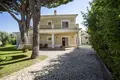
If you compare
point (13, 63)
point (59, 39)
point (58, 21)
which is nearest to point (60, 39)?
point (59, 39)

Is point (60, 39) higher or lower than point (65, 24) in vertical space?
lower

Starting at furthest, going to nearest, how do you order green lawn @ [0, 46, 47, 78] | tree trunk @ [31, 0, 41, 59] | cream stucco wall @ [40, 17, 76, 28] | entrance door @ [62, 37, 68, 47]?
cream stucco wall @ [40, 17, 76, 28] → entrance door @ [62, 37, 68, 47] → tree trunk @ [31, 0, 41, 59] → green lawn @ [0, 46, 47, 78]

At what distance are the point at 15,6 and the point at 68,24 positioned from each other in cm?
1265

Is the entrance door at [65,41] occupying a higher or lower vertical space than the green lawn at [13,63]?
higher

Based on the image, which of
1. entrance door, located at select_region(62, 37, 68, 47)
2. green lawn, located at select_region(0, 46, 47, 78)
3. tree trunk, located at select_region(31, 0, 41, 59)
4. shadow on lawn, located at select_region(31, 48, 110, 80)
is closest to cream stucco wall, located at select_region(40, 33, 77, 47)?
entrance door, located at select_region(62, 37, 68, 47)

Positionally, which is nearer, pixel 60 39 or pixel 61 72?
pixel 61 72

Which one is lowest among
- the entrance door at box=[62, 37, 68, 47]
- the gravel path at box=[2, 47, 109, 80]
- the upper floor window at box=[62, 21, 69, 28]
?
the gravel path at box=[2, 47, 109, 80]

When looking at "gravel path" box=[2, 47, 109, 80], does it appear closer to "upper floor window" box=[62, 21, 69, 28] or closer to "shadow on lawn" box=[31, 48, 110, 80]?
"shadow on lawn" box=[31, 48, 110, 80]

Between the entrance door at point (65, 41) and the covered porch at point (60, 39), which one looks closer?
the covered porch at point (60, 39)

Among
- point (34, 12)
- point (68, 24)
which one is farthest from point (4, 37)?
point (34, 12)

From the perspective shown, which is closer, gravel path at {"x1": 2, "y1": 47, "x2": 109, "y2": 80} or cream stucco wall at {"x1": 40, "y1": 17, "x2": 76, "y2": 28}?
gravel path at {"x1": 2, "y1": 47, "x2": 109, "y2": 80}

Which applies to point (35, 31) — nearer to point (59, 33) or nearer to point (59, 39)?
point (59, 33)

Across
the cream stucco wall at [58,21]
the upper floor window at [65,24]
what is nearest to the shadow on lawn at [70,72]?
the cream stucco wall at [58,21]

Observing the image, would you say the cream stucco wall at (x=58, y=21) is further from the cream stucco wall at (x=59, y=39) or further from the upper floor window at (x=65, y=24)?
the cream stucco wall at (x=59, y=39)
